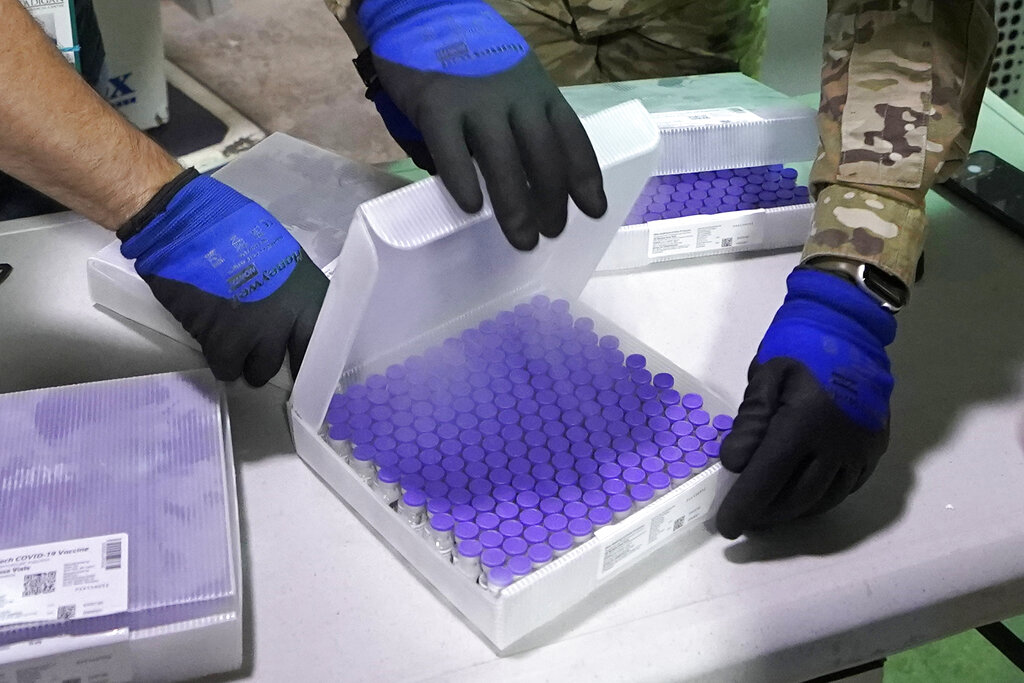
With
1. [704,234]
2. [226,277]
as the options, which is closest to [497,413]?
[226,277]

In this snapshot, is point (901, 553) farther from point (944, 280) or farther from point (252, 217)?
point (252, 217)

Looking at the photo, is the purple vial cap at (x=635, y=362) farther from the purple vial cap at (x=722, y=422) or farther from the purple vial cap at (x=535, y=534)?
the purple vial cap at (x=535, y=534)

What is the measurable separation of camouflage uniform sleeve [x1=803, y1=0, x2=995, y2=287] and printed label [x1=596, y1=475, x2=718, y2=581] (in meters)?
0.23

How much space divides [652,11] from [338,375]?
811 millimetres

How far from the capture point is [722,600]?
68cm

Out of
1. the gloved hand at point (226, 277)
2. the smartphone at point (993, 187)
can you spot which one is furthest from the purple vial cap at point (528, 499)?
the smartphone at point (993, 187)

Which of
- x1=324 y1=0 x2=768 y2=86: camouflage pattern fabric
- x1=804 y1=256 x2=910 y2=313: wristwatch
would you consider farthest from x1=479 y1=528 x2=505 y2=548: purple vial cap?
x1=324 y1=0 x2=768 y2=86: camouflage pattern fabric

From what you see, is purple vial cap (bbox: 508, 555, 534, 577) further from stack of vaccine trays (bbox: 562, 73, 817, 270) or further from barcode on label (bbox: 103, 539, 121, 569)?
stack of vaccine trays (bbox: 562, 73, 817, 270)

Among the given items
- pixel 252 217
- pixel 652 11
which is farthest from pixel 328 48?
pixel 252 217

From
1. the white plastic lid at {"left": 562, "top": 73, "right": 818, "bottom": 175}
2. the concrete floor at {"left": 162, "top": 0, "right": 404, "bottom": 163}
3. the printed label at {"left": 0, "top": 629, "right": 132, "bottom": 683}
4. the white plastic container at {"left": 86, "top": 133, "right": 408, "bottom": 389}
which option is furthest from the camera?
the concrete floor at {"left": 162, "top": 0, "right": 404, "bottom": 163}

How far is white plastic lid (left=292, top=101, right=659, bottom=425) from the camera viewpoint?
25.2 inches

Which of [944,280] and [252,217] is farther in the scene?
[944,280]

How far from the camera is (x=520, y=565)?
2.05ft

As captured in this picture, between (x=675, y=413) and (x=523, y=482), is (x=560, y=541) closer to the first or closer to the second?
(x=523, y=482)
